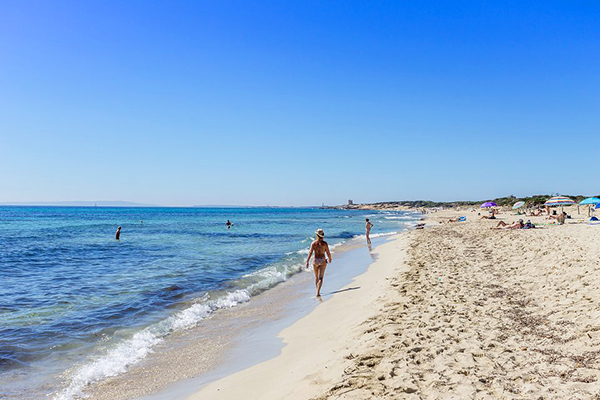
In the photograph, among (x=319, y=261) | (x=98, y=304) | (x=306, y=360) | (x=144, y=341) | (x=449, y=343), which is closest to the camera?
(x=449, y=343)

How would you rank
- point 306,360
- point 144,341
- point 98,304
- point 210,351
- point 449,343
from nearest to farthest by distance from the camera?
point 449,343, point 306,360, point 210,351, point 144,341, point 98,304

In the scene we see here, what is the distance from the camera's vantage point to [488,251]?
1446 cm

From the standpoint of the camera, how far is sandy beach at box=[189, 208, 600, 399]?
3.81 metres

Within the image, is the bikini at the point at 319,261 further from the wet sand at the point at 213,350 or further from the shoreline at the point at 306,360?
the shoreline at the point at 306,360

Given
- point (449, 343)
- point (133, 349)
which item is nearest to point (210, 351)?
point (133, 349)

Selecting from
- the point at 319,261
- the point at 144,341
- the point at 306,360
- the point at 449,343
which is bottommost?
the point at 144,341

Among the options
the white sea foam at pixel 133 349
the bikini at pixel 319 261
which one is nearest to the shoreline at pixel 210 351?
the white sea foam at pixel 133 349

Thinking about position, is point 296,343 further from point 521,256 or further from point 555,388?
point 521,256

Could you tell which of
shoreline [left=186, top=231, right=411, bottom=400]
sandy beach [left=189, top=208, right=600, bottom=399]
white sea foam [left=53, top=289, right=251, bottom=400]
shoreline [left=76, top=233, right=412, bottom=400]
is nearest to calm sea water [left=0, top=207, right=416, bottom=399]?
white sea foam [left=53, top=289, right=251, bottom=400]

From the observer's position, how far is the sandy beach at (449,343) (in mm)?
3811

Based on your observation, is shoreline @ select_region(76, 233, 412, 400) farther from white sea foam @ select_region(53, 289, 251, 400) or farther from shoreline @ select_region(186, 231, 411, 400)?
shoreline @ select_region(186, 231, 411, 400)

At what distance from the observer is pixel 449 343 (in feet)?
16.3

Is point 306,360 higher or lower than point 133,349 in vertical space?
higher

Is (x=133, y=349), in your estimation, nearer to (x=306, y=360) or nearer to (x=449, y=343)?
(x=306, y=360)
